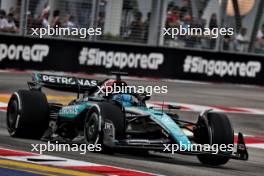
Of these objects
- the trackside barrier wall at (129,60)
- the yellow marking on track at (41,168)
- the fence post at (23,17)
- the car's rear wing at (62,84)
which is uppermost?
the fence post at (23,17)

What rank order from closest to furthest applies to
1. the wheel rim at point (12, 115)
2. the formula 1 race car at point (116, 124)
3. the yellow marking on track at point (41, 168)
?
the yellow marking on track at point (41, 168) < the formula 1 race car at point (116, 124) < the wheel rim at point (12, 115)

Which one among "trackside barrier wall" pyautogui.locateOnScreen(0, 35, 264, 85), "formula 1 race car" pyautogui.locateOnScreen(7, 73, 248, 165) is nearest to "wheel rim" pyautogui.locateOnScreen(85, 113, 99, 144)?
"formula 1 race car" pyautogui.locateOnScreen(7, 73, 248, 165)

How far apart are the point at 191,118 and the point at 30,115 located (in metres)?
5.89

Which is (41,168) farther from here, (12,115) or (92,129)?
(12,115)

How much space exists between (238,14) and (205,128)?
15587 millimetres

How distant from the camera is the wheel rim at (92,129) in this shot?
32.0ft

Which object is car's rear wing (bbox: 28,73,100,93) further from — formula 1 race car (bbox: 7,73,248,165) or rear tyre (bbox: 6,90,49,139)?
rear tyre (bbox: 6,90,49,139)

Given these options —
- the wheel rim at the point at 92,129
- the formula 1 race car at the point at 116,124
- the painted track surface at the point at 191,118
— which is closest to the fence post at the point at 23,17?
the painted track surface at the point at 191,118

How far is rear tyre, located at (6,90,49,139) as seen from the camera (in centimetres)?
1074

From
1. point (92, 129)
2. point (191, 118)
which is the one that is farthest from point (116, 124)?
point (191, 118)

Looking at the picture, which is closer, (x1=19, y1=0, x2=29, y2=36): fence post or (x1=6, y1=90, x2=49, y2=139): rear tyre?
(x1=6, y1=90, x2=49, y2=139): rear tyre

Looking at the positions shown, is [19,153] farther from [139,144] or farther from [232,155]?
[232,155]

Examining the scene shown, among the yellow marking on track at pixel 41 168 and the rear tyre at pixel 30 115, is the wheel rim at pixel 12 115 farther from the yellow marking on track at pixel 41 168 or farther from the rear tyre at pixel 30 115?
the yellow marking on track at pixel 41 168

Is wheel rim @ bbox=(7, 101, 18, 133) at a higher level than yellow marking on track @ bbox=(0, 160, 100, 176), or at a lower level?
higher
